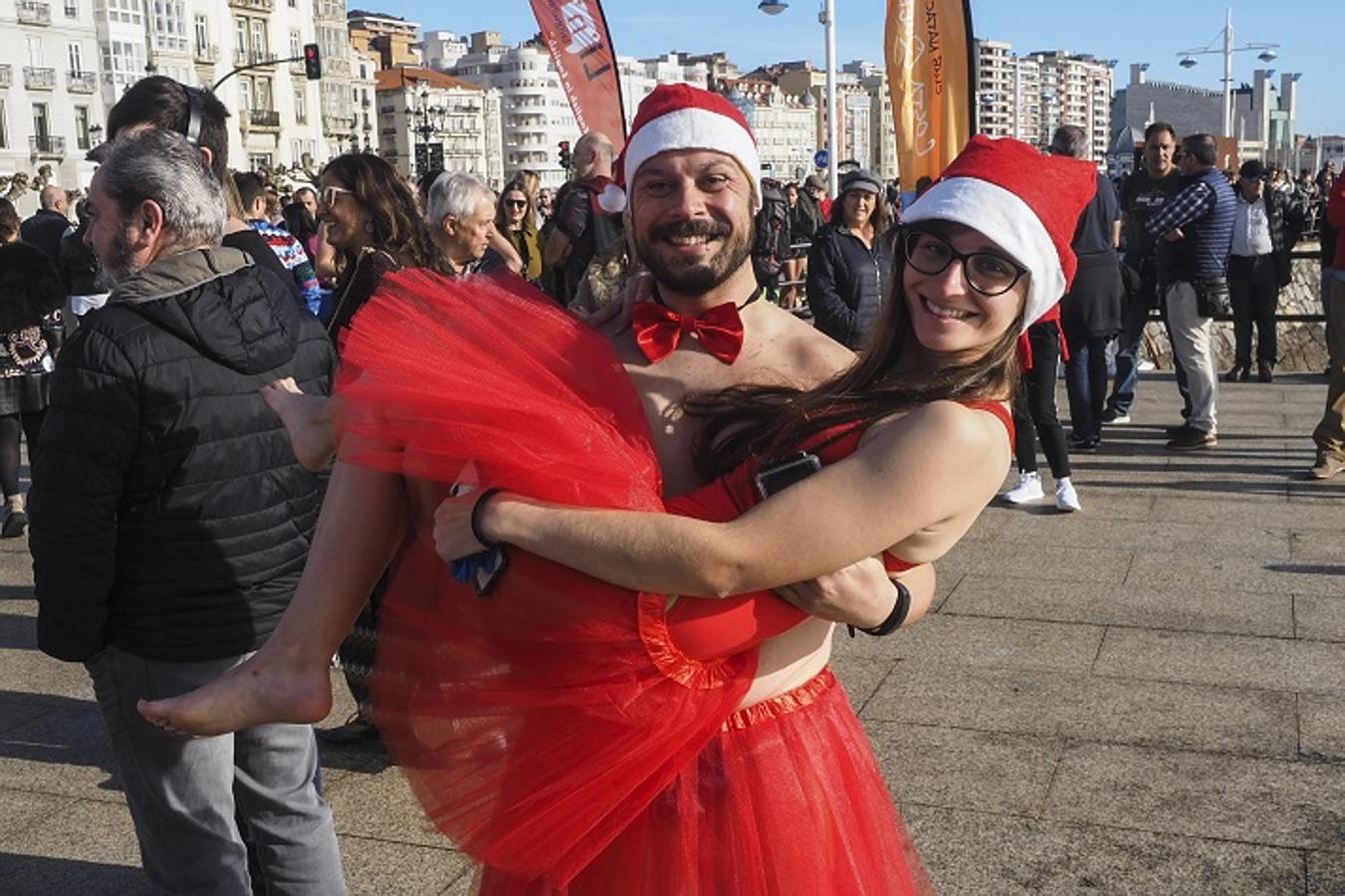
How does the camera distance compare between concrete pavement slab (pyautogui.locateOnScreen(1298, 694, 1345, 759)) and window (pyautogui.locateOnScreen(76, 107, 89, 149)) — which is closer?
concrete pavement slab (pyautogui.locateOnScreen(1298, 694, 1345, 759))

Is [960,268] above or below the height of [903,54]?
below

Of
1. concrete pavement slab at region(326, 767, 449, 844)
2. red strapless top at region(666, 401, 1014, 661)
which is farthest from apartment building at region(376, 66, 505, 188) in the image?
red strapless top at region(666, 401, 1014, 661)

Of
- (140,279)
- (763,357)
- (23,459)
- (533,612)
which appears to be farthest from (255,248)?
(23,459)

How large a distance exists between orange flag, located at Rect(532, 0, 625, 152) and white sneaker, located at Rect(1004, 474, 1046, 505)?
4.82 metres

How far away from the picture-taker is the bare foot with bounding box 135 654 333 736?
78.5 inches

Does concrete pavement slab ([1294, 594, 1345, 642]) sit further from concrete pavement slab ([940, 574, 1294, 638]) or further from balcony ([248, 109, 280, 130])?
balcony ([248, 109, 280, 130])

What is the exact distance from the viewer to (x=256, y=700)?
2021 millimetres

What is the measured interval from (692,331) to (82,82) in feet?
248

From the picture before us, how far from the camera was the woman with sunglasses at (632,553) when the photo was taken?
176 cm

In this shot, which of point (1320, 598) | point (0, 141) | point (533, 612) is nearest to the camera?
point (533, 612)

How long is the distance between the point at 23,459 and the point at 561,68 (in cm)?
529

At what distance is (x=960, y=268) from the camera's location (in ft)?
6.43

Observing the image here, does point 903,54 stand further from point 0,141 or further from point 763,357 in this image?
point 0,141

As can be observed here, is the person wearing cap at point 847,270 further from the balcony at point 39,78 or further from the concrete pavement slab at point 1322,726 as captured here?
the balcony at point 39,78
